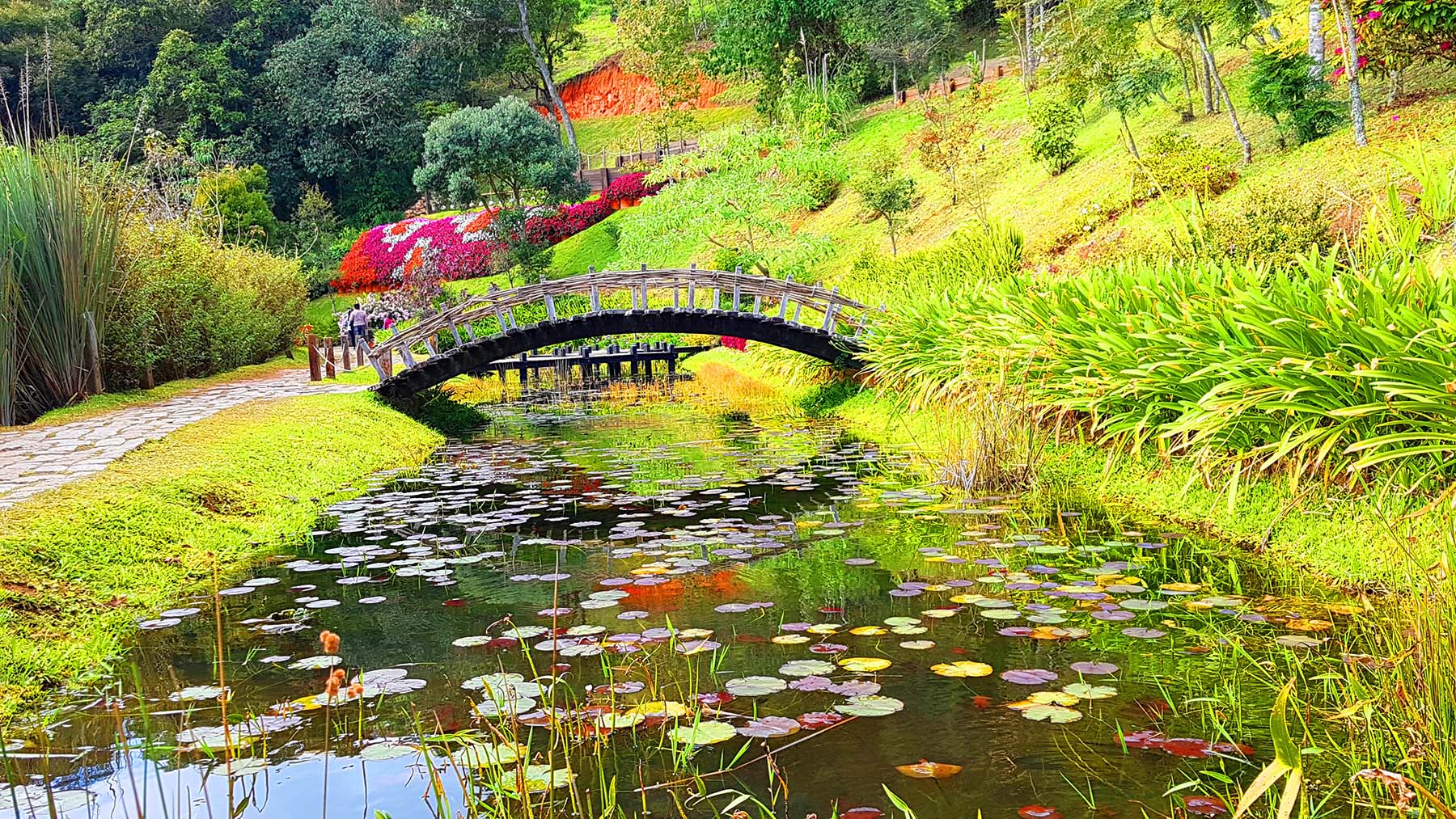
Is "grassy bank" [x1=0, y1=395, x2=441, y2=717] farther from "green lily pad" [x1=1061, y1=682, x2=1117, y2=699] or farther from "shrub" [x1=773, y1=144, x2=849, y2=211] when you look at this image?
"shrub" [x1=773, y1=144, x2=849, y2=211]

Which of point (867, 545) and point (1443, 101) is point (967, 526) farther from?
point (1443, 101)

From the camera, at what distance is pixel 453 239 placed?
37.4 meters

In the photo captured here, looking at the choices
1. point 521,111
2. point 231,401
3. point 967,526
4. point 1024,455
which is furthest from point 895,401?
point 521,111

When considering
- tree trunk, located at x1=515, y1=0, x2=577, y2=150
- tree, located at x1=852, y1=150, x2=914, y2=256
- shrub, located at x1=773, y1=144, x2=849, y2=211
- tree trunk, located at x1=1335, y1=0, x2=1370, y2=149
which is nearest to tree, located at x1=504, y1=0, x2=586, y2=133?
tree trunk, located at x1=515, y1=0, x2=577, y2=150

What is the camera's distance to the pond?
3.38 meters

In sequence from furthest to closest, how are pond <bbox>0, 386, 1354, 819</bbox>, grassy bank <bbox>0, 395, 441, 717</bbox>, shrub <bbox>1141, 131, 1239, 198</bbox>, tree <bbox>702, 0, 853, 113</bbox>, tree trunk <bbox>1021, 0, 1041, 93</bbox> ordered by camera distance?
tree <bbox>702, 0, 853, 113</bbox> < tree trunk <bbox>1021, 0, 1041, 93</bbox> < shrub <bbox>1141, 131, 1239, 198</bbox> < grassy bank <bbox>0, 395, 441, 717</bbox> < pond <bbox>0, 386, 1354, 819</bbox>

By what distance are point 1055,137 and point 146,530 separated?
2086 cm

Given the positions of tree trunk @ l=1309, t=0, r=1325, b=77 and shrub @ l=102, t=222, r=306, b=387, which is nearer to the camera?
shrub @ l=102, t=222, r=306, b=387

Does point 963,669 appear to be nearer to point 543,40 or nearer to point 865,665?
point 865,665

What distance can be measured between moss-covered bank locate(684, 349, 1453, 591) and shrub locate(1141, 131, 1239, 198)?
26.6 feet

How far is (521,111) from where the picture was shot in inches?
1288

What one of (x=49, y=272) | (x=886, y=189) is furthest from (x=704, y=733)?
(x=886, y=189)

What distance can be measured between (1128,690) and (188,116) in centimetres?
4384

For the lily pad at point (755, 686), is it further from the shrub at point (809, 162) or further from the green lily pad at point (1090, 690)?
the shrub at point (809, 162)
